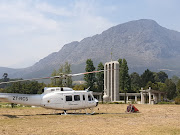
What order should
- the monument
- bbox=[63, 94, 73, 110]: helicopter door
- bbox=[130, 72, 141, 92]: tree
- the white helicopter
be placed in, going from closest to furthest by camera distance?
the white helicopter < bbox=[63, 94, 73, 110]: helicopter door < the monument < bbox=[130, 72, 141, 92]: tree

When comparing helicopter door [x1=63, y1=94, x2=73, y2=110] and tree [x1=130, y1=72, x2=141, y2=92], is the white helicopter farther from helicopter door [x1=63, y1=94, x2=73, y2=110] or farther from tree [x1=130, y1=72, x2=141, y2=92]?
tree [x1=130, y1=72, x2=141, y2=92]

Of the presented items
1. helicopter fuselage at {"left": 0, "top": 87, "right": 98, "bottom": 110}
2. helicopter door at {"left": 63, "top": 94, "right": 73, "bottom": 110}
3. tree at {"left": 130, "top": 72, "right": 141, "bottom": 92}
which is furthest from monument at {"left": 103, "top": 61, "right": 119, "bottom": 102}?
helicopter door at {"left": 63, "top": 94, "right": 73, "bottom": 110}

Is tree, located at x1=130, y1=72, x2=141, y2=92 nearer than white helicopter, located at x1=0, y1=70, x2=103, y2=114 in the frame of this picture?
No

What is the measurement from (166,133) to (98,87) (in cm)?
8308

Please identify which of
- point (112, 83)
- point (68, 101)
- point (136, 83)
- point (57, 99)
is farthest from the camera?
point (136, 83)

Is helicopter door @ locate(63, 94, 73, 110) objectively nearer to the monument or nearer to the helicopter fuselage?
the helicopter fuselage

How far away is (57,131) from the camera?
14492 mm

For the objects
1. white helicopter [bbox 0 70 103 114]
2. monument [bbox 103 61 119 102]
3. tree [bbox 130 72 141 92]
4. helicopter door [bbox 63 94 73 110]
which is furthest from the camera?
tree [bbox 130 72 141 92]

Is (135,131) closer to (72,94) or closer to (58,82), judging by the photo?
(72,94)

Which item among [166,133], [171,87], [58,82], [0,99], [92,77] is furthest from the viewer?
[171,87]

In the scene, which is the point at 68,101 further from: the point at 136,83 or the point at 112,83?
the point at 136,83

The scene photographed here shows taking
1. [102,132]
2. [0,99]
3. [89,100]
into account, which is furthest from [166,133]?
[0,99]

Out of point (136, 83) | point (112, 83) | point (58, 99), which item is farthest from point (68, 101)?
point (136, 83)

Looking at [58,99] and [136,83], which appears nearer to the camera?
[58,99]
